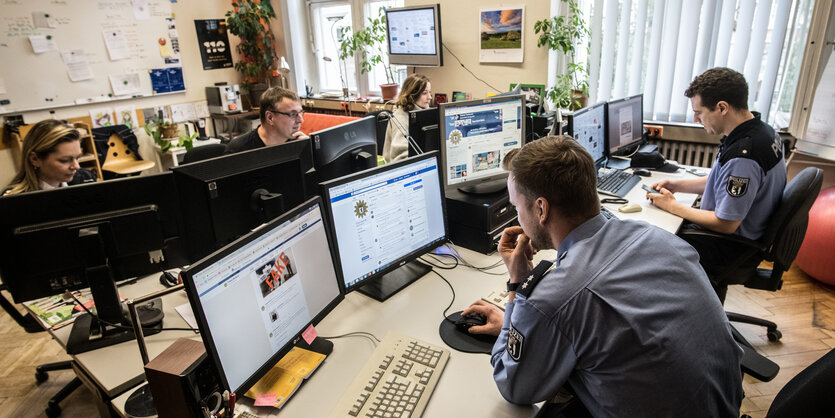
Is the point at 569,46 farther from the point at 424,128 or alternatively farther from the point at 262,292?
the point at 262,292

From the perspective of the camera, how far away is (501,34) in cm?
428

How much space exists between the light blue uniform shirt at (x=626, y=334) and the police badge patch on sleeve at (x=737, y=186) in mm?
1237

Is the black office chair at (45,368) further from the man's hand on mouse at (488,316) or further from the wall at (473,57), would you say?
the wall at (473,57)

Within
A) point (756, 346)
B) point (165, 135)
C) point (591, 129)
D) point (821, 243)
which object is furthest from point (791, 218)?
point (165, 135)

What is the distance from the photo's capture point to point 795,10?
10.4 ft

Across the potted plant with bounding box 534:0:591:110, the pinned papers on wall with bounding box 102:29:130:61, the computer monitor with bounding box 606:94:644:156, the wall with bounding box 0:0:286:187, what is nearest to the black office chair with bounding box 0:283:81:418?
the computer monitor with bounding box 606:94:644:156

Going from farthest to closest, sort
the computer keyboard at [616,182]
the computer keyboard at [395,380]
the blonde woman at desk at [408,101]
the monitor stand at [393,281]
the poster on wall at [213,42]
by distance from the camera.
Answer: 1. the poster on wall at [213,42]
2. the blonde woman at desk at [408,101]
3. the computer keyboard at [616,182]
4. the monitor stand at [393,281]
5. the computer keyboard at [395,380]

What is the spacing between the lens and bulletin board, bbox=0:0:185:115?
4148mm

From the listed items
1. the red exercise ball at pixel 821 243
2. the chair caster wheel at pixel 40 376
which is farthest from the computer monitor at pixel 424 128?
the red exercise ball at pixel 821 243

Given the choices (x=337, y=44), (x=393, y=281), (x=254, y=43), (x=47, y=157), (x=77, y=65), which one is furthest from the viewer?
(x=337, y=44)

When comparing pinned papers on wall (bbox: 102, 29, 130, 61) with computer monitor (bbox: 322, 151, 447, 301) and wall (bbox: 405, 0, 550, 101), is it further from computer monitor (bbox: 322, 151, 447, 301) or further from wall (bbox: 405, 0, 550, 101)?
computer monitor (bbox: 322, 151, 447, 301)

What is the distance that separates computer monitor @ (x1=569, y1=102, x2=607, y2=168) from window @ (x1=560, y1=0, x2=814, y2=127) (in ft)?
4.10

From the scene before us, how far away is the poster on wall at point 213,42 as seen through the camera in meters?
5.40

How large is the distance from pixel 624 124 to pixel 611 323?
93.4 inches
